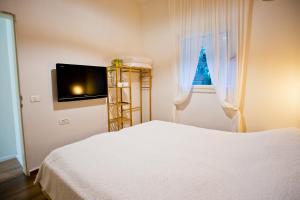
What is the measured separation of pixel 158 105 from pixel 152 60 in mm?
1053

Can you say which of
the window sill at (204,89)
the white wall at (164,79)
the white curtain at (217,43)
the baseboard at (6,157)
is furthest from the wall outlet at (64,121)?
the window sill at (204,89)

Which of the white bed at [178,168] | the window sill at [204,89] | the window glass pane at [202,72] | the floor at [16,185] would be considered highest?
the window glass pane at [202,72]

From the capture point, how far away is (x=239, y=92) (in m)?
2.44

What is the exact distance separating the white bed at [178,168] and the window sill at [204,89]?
1.08 meters

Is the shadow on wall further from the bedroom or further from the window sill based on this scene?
the window sill

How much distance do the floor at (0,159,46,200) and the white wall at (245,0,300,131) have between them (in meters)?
3.15

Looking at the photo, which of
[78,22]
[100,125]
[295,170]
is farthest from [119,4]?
[295,170]

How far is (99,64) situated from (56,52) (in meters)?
0.76

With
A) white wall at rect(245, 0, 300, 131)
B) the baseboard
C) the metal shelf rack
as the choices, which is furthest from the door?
white wall at rect(245, 0, 300, 131)

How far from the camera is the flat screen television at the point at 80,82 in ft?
8.18

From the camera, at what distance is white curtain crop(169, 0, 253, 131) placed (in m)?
2.38

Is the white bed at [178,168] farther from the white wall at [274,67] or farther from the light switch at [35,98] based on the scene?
the light switch at [35,98]

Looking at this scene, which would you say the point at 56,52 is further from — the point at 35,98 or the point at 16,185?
the point at 16,185

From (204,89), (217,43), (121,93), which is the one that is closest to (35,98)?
(121,93)
